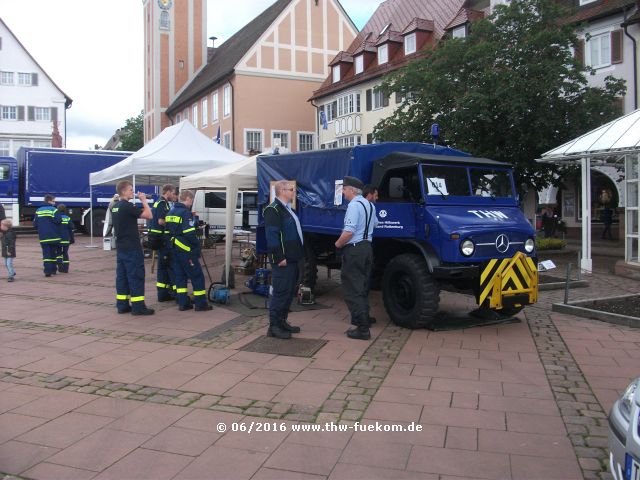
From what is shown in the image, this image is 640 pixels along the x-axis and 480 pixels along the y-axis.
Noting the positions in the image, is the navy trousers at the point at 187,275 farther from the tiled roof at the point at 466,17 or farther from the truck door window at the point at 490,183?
the tiled roof at the point at 466,17

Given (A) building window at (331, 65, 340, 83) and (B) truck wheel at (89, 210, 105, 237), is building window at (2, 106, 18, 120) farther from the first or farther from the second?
(B) truck wheel at (89, 210, 105, 237)

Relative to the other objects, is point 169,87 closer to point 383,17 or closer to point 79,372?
point 383,17

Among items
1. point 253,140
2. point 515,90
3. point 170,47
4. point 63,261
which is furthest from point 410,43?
point 170,47

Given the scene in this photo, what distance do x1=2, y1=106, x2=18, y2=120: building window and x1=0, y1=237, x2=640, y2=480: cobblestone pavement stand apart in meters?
56.3

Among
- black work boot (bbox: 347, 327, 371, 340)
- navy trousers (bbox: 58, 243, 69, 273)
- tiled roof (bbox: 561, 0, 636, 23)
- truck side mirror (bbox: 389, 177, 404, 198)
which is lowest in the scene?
black work boot (bbox: 347, 327, 371, 340)

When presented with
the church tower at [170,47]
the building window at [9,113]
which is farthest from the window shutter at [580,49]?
the building window at [9,113]

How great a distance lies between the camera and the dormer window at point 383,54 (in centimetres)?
3325

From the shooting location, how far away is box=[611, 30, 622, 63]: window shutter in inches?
889

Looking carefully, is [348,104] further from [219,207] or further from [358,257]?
[358,257]

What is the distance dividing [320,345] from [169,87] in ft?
161

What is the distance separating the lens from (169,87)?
51219 millimetres

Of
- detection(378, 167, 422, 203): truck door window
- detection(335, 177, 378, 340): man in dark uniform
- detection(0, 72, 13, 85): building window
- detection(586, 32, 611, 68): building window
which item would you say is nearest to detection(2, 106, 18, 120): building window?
detection(0, 72, 13, 85): building window

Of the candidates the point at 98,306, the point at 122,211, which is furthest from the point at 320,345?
the point at 98,306

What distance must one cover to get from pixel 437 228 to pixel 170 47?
47388 mm
